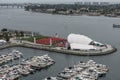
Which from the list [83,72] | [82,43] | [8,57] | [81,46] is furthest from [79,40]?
[83,72]

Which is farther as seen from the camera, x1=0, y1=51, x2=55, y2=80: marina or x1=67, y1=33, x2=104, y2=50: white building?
x1=67, y1=33, x2=104, y2=50: white building

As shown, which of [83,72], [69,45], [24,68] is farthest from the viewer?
[69,45]

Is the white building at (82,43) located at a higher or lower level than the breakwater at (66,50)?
higher

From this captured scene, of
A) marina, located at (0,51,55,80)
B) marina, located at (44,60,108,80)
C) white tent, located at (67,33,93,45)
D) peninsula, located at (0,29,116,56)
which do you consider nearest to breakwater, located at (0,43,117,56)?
peninsula, located at (0,29,116,56)

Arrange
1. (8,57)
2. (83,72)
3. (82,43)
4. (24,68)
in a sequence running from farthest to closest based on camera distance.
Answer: (82,43), (8,57), (24,68), (83,72)

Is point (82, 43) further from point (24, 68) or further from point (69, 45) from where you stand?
point (24, 68)

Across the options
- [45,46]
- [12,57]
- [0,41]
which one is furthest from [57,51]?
[0,41]

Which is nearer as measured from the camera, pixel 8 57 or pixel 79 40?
pixel 8 57

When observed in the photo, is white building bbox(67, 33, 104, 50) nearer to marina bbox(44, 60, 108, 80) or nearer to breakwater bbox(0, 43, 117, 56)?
breakwater bbox(0, 43, 117, 56)

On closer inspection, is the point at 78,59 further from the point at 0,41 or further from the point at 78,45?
the point at 0,41

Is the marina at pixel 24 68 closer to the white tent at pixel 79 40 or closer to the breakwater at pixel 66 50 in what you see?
the breakwater at pixel 66 50

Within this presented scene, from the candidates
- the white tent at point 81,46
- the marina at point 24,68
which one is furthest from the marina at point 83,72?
the white tent at point 81,46
